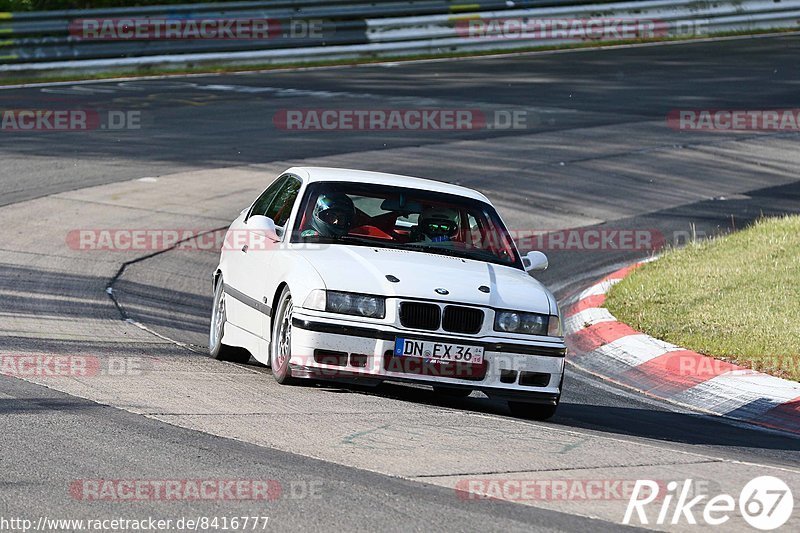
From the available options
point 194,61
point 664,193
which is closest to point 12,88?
point 194,61

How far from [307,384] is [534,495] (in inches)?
105

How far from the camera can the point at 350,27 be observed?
31.1m

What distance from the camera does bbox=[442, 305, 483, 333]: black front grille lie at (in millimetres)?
7934

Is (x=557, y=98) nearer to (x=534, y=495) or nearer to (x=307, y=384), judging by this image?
(x=307, y=384)

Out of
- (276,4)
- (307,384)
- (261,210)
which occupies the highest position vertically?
(276,4)

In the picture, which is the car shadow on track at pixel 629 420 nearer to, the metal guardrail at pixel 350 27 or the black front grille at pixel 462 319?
the black front grille at pixel 462 319

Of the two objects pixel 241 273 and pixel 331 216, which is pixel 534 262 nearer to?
pixel 331 216

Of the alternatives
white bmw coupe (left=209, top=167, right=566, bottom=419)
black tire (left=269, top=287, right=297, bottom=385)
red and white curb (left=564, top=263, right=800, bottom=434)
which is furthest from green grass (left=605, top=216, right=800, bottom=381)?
black tire (left=269, top=287, right=297, bottom=385)

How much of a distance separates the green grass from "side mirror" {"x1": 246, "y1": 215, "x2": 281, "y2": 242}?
140 inches

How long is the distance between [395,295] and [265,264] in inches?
54.7

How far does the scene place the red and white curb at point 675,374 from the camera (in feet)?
30.1

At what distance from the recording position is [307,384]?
830cm

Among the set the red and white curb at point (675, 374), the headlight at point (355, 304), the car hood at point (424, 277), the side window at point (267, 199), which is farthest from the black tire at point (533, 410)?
the side window at point (267, 199)

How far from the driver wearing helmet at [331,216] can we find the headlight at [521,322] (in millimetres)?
1412
